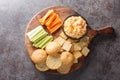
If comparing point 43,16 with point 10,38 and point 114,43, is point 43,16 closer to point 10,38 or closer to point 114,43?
point 10,38

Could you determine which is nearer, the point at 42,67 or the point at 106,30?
the point at 42,67

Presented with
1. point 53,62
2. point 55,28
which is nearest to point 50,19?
point 55,28

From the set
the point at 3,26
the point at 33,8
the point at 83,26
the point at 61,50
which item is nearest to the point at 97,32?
the point at 83,26

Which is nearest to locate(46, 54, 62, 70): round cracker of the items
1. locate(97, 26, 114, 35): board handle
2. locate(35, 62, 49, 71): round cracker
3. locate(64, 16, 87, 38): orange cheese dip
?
locate(35, 62, 49, 71): round cracker

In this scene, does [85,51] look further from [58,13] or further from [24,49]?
[24,49]

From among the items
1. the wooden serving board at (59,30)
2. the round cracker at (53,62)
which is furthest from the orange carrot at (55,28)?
the round cracker at (53,62)

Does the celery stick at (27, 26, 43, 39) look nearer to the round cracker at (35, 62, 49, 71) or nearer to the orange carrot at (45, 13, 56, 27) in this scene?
the orange carrot at (45, 13, 56, 27)
